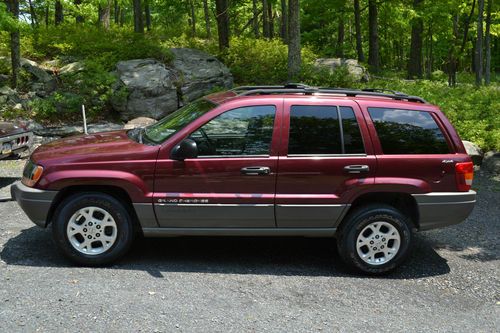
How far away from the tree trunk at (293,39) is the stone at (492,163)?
670 centimetres

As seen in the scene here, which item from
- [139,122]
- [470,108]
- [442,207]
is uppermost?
[470,108]

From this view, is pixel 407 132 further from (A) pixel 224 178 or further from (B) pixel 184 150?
(B) pixel 184 150

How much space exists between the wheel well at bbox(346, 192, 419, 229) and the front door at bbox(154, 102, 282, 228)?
0.97m

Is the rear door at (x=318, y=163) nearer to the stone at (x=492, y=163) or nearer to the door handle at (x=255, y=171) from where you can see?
the door handle at (x=255, y=171)

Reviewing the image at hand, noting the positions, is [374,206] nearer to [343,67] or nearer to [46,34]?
[343,67]

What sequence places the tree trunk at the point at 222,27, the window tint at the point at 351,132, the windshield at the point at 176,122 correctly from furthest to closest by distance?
1. the tree trunk at the point at 222,27
2. the windshield at the point at 176,122
3. the window tint at the point at 351,132

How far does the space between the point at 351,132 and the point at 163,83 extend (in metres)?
9.84

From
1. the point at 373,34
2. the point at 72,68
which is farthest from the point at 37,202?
the point at 373,34

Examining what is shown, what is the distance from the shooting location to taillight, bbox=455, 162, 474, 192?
520 cm

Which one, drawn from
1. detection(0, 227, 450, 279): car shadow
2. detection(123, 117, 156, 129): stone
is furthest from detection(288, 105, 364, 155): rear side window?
detection(123, 117, 156, 129): stone

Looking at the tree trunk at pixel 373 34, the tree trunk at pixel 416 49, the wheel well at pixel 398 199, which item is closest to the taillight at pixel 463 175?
the wheel well at pixel 398 199

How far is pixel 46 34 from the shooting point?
16.5 meters

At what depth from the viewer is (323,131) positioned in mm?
5145

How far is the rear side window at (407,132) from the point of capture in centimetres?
520
